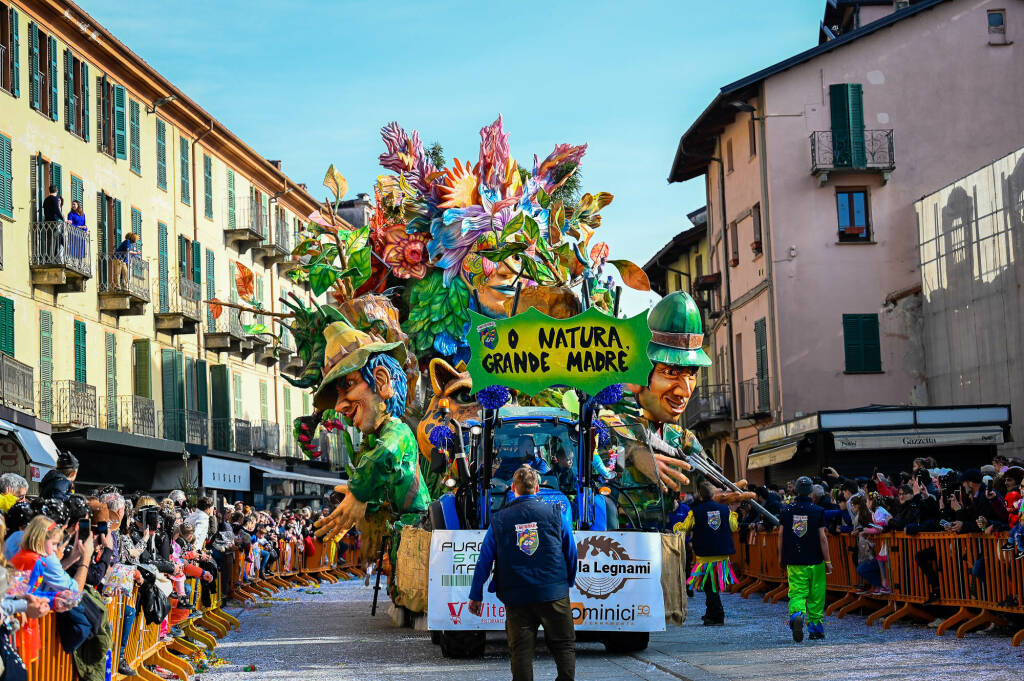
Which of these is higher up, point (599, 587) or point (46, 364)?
A: point (46, 364)

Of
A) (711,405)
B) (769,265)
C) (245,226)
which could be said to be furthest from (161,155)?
(711,405)

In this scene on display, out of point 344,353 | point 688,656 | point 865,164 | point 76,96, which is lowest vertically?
point 688,656

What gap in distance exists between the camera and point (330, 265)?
20500mm

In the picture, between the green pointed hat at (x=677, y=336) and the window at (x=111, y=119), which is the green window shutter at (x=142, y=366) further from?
the green pointed hat at (x=677, y=336)

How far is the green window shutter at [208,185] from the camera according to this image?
4247 centimetres

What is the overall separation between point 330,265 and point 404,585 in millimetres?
5896

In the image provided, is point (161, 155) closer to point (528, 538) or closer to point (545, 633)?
point (528, 538)

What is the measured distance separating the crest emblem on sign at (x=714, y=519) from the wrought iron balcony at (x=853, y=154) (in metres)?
20.9

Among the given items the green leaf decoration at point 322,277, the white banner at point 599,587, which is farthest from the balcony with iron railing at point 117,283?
the white banner at point 599,587

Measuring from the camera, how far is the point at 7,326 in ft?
93.0

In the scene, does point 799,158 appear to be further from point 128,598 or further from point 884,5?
point 128,598

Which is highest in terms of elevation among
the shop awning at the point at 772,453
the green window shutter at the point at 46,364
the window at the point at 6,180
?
the window at the point at 6,180

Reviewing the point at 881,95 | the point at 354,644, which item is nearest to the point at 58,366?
the point at 354,644

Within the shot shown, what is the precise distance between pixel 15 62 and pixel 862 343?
20105 millimetres
